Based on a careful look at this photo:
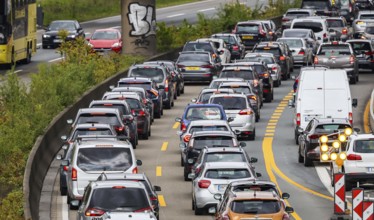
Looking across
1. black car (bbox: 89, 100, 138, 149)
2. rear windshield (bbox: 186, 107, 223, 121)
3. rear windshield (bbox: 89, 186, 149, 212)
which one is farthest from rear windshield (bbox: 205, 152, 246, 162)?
rear windshield (bbox: 186, 107, 223, 121)

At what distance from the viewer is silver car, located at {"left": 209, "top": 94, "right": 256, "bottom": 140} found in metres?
47.3

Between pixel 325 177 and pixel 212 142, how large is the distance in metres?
3.65

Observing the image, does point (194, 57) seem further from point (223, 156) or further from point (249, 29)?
point (223, 156)

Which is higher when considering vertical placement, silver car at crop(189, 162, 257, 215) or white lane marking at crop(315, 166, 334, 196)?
silver car at crop(189, 162, 257, 215)

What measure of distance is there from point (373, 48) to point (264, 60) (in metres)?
10.4

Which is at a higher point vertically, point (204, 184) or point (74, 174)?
point (74, 174)

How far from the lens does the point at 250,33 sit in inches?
3132

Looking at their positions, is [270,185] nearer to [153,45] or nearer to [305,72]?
[305,72]

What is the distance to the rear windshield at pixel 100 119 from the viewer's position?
41.4m

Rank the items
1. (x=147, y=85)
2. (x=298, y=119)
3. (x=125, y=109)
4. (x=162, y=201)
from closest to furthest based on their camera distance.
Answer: (x=162, y=201), (x=125, y=109), (x=298, y=119), (x=147, y=85)

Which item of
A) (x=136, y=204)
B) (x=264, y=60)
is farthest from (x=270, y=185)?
(x=264, y=60)

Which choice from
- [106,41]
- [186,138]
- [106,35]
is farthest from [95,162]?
[106,35]

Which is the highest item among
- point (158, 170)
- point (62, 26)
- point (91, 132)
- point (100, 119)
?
A: point (91, 132)

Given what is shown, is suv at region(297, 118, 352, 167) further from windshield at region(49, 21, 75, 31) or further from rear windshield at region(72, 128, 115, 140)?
windshield at region(49, 21, 75, 31)
